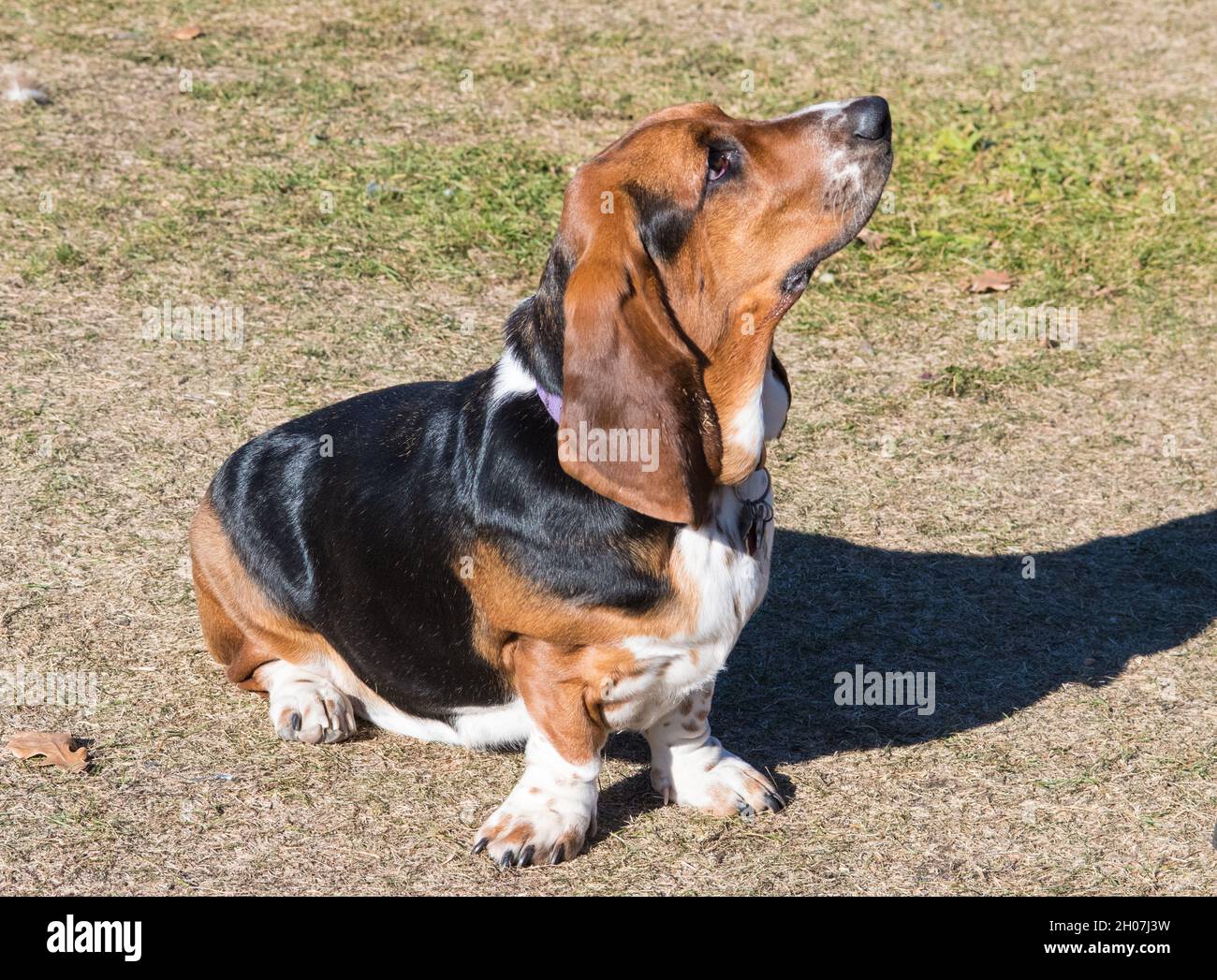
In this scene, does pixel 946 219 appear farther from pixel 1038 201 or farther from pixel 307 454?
pixel 307 454

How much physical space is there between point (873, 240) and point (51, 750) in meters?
5.06

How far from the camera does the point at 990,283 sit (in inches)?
288

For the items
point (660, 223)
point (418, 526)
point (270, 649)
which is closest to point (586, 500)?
point (418, 526)

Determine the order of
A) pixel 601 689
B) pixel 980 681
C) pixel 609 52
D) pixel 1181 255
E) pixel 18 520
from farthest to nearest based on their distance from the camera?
1. pixel 609 52
2. pixel 1181 255
3. pixel 18 520
4. pixel 980 681
5. pixel 601 689

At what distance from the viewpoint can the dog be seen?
10.7 ft

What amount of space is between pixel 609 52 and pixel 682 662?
7029 millimetres

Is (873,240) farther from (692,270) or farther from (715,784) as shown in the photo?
(692,270)

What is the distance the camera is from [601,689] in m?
3.66

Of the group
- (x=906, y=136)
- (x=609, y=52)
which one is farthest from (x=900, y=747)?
(x=609, y=52)

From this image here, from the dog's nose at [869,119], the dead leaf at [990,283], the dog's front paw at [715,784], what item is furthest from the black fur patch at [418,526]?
the dead leaf at [990,283]

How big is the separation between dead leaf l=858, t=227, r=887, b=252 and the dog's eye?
434cm

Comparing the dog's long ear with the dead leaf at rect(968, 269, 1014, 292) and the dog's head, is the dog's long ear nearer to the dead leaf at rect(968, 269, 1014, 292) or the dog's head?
the dog's head

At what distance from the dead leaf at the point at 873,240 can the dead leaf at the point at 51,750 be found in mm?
4918

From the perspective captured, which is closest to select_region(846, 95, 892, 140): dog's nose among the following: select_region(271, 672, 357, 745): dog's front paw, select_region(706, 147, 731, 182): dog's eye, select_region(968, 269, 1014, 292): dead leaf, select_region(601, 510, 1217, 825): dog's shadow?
select_region(706, 147, 731, 182): dog's eye
